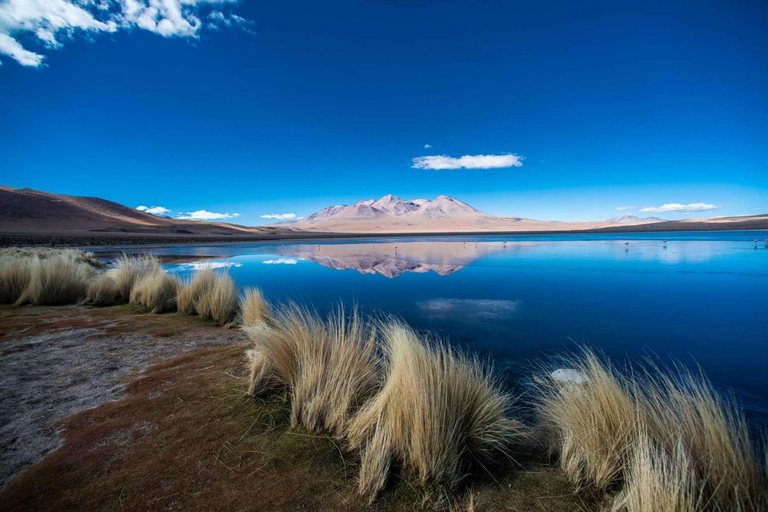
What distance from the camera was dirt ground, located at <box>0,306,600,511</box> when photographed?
6.14ft

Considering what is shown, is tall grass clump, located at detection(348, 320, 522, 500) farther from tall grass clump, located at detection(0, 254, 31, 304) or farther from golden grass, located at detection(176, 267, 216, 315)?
tall grass clump, located at detection(0, 254, 31, 304)

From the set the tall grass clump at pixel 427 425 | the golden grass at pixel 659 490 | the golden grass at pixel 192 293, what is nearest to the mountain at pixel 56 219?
the golden grass at pixel 192 293

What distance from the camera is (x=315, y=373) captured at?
2.85 meters

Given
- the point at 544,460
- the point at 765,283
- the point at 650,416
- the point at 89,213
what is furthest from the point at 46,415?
the point at 89,213

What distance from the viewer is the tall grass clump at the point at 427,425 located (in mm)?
2062

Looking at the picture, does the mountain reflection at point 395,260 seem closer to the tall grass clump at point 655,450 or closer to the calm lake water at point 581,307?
the calm lake water at point 581,307

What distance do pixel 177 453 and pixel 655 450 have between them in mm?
2972

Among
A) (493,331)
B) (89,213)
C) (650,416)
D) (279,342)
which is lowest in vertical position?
(493,331)

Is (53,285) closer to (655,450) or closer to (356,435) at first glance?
(356,435)

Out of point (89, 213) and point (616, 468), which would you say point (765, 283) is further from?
point (89, 213)

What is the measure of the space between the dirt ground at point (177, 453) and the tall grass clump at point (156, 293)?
3.07m

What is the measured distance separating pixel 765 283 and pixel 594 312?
7007mm

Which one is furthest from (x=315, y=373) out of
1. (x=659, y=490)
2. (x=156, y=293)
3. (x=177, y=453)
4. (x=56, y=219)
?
(x=56, y=219)

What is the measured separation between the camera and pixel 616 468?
203cm
